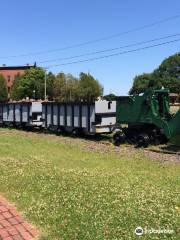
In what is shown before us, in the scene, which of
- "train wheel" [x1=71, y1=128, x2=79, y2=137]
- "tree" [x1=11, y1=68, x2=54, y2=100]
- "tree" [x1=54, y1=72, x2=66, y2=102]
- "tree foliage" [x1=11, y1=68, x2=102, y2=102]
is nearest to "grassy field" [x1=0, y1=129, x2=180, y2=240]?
"train wheel" [x1=71, y1=128, x2=79, y2=137]

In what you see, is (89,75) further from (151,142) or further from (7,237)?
(7,237)

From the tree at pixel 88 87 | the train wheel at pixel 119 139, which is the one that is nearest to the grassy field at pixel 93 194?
the train wheel at pixel 119 139

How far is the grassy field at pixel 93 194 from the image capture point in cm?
654

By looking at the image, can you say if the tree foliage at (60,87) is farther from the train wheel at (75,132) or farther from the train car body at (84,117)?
the train wheel at (75,132)

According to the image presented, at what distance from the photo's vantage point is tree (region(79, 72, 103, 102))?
82100mm

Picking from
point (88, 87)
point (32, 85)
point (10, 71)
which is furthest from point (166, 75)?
point (32, 85)

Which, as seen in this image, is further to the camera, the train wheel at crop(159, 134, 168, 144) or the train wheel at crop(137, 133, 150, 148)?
the train wheel at crop(159, 134, 168, 144)

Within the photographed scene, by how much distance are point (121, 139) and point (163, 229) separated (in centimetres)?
1390

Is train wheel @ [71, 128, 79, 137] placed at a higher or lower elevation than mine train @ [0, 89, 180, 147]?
lower

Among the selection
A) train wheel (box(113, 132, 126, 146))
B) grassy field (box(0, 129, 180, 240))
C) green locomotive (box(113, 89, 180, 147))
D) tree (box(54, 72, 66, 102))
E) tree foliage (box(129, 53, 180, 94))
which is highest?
tree foliage (box(129, 53, 180, 94))

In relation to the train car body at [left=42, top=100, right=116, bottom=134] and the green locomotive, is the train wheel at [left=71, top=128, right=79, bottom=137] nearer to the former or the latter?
the train car body at [left=42, top=100, right=116, bottom=134]

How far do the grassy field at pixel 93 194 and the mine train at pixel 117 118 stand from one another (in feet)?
15.3

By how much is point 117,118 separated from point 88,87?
62276 mm
